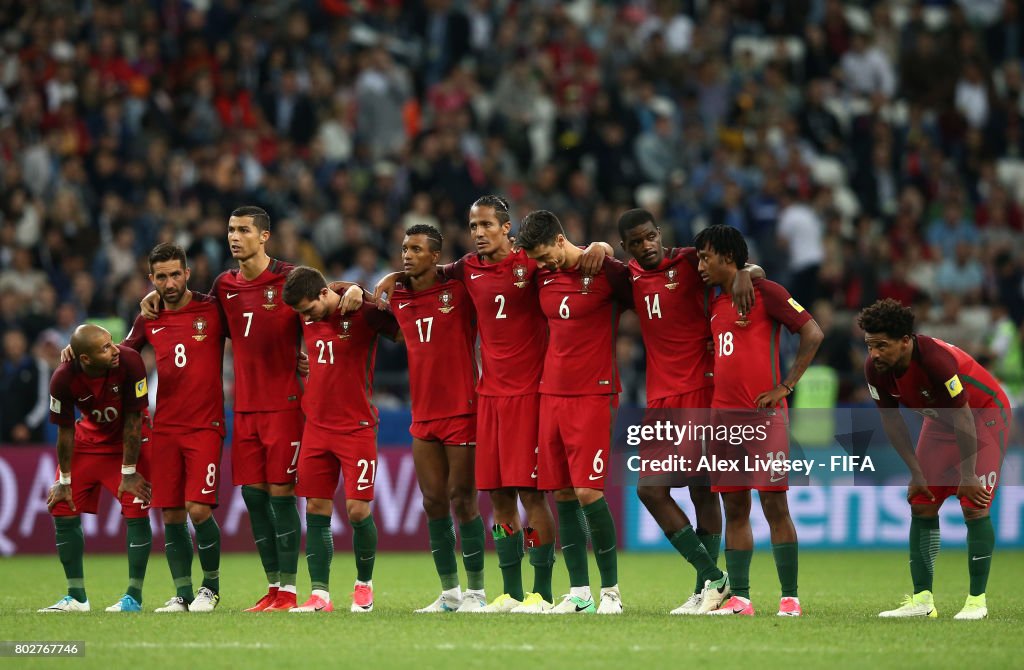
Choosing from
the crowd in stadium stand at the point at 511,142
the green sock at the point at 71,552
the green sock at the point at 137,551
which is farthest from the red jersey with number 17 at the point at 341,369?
the crowd in stadium stand at the point at 511,142

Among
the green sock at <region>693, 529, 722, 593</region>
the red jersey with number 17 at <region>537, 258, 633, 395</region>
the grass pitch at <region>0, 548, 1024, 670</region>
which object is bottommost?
the grass pitch at <region>0, 548, 1024, 670</region>

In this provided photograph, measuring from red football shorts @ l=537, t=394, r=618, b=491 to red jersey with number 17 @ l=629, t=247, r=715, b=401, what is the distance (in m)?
0.47

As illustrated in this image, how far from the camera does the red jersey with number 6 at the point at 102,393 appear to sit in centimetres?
1112

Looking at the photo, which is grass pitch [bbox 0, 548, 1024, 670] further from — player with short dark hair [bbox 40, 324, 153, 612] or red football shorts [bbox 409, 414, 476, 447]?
red football shorts [bbox 409, 414, 476, 447]

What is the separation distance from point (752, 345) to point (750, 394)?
1.11 ft

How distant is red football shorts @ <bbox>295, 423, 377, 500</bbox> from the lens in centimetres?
1097

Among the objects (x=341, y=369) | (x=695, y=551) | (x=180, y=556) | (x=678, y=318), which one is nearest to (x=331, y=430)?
(x=341, y=369)

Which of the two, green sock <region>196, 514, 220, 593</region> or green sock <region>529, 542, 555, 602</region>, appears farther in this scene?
green sock <region>196, 514, 220, 593</region>

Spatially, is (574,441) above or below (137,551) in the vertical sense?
above

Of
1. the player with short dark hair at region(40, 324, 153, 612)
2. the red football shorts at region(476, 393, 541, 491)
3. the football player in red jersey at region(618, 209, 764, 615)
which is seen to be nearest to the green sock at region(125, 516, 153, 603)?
the player with short dark hair at region(40, 324, 153, 612)

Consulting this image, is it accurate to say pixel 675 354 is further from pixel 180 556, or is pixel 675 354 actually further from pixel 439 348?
pixel 180 556

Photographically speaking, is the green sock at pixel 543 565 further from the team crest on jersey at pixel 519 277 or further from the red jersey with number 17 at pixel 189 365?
the red jersey with number 17 at pixel 189 365

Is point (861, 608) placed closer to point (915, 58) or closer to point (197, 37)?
point (197, 37)

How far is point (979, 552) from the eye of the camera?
34.5ft
